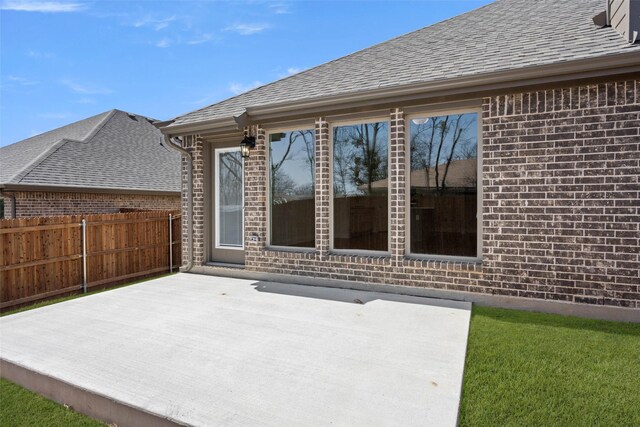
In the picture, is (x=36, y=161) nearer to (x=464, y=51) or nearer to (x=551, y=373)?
(x=464, y=51)

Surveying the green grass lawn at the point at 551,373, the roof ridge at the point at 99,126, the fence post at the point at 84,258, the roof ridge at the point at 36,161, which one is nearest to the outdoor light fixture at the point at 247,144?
the fence post at the point at 84,258

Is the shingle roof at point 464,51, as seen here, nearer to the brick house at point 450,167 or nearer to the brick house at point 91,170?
the brick house at point 450,167

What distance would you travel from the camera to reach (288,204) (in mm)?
6520

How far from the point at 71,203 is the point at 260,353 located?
10.6 meters

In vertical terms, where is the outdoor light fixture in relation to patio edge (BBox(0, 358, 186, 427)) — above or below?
above

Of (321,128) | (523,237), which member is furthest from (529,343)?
(321,128)

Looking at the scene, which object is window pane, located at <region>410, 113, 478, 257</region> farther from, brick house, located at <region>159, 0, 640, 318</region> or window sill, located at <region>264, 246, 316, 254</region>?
window sill, located at <region>264, 246, 316, 254</region>

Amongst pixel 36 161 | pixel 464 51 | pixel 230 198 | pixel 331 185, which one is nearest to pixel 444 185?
pixel 331 185

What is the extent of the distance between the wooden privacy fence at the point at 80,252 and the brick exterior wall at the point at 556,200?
5.69m

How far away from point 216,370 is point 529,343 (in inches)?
115

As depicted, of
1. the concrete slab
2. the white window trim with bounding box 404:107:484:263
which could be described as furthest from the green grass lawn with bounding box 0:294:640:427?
the white window trim with bounding box 404:107:484:263

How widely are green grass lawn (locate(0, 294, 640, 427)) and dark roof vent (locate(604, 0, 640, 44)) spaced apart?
133 inches

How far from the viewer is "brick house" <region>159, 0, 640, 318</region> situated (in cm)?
430

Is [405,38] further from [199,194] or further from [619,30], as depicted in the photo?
[199,194]
